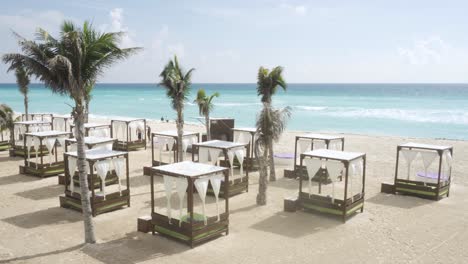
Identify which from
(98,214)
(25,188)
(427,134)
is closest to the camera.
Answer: (98,214)

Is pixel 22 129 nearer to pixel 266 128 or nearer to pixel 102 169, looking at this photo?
pixel 102 169

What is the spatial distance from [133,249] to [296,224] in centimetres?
545

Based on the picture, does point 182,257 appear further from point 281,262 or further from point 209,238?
point 281,262

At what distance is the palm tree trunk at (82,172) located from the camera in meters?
10.7

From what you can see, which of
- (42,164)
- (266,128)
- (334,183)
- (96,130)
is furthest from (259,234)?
(96,130)

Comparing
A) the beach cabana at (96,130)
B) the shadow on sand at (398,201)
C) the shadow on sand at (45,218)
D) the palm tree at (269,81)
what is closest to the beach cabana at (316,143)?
the palm tree at (269,81)

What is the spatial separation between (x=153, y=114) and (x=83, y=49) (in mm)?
63477

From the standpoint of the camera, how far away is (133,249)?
36.4ft

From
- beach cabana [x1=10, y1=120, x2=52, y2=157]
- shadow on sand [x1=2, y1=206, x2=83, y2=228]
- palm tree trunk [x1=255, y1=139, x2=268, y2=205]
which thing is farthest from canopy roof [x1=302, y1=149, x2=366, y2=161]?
beach cabana [x1=10, y1=120, x2=52, y2=157]

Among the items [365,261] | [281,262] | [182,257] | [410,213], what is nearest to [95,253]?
[182,257]

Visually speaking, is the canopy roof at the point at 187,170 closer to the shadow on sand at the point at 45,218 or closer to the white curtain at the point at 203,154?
the shadow on sand at the point at 45,218

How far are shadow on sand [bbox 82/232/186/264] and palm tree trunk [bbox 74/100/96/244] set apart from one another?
0.42 meters

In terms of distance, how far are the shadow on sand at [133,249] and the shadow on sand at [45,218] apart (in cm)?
282

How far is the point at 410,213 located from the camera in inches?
569
